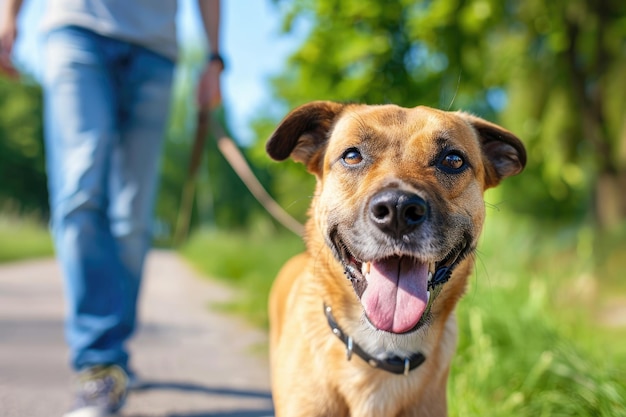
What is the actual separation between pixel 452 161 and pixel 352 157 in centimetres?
42

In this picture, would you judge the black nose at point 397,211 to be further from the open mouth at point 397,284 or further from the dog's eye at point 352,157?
the dog's eye at point 352,157

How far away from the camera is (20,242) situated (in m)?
18.1

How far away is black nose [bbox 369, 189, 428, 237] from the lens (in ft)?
7.40

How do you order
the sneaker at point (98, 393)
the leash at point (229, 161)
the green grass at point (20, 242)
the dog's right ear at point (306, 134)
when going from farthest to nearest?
the green grass at point (20, 242), the leash at point (229, 161), the sneaker at point (98, 393), the dog's right ear at point (306, 134)

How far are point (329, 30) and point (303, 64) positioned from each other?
62cm

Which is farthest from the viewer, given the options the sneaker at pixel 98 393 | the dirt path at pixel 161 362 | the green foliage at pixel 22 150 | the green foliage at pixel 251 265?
the green foliage at pixel 22 150

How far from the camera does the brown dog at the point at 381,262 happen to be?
2.37 meters

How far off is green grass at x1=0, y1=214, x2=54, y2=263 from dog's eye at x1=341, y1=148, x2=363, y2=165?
43.8 feet

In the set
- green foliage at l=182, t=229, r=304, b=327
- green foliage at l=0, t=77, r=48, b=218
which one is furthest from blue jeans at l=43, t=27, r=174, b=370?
green foliage at l=0, t=77, r=48, b=218

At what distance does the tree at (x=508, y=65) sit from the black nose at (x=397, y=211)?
4.24m

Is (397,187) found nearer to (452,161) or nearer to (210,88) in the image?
(452,161)

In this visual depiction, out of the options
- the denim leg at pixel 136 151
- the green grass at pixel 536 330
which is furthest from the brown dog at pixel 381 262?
the denim leg at pixel 136 151

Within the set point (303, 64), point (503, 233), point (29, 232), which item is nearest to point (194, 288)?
point (303, 64)

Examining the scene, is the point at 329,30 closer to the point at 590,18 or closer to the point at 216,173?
the point at 590,18
